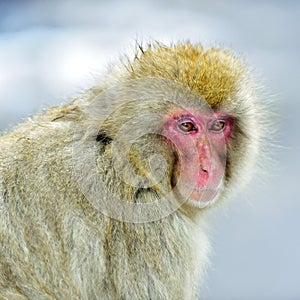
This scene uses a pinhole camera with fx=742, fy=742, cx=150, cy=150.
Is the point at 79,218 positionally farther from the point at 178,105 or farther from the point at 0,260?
the point at 178,105

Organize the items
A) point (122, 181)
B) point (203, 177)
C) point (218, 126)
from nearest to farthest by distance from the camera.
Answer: point (122, 181), point (203, 177), point (218, 126)

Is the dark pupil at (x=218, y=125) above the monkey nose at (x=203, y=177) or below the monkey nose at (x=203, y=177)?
above

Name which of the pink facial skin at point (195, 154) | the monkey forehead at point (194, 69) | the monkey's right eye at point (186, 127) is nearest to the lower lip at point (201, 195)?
the pink facial skin at point (195, 154)

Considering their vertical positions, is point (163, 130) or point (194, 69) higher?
point (194, 69)

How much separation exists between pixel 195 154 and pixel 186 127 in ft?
0.52

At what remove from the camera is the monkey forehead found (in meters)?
4.04

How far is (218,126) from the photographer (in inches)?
167

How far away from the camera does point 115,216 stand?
3850mm

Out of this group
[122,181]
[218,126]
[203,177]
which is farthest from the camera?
[218,126]

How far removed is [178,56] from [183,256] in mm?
1099

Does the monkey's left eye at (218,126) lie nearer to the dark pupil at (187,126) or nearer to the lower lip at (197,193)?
the dark pupil at (187,126)

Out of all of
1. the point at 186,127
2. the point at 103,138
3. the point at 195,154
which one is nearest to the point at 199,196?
the point at 195,154

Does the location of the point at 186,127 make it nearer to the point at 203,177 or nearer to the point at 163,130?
the point at 163,130

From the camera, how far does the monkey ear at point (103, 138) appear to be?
396cm
